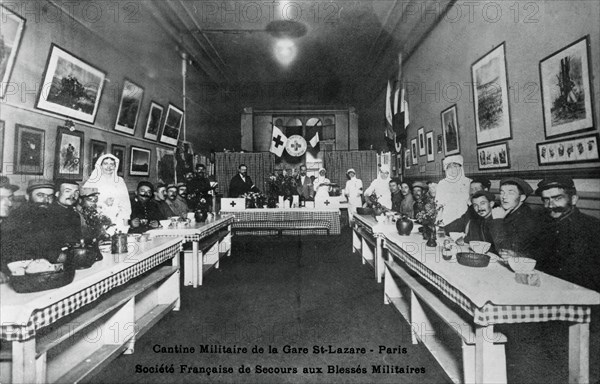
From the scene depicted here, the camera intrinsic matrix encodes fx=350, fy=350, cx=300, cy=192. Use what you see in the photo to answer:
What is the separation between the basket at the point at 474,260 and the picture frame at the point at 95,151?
14.5 feet

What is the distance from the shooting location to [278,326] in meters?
3.12

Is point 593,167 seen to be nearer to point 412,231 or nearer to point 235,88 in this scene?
point 412,231

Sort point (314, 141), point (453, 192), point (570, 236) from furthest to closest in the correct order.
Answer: point (314, 141), point (453, 192), point (570, 236)

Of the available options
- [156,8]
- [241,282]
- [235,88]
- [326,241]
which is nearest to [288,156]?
[235,88]

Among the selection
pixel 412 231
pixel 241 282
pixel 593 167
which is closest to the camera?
pixel 593 167

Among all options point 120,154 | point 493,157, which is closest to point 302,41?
point 120,154

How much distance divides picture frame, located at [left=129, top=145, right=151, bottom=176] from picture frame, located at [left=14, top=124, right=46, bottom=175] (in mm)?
1964

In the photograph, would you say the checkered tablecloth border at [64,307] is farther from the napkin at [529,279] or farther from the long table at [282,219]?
the long table at [282,219]

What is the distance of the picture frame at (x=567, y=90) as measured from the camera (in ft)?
8.61

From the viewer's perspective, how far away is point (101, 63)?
463 cm

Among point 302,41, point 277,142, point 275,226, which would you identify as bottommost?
point 275,226

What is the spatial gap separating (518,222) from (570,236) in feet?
1.31

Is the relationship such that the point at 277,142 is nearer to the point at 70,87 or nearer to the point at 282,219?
the point at 282,219

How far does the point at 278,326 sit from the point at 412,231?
1.71 metres
